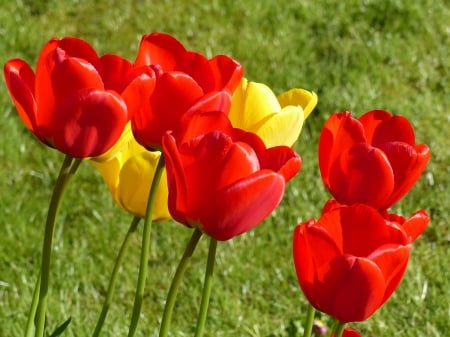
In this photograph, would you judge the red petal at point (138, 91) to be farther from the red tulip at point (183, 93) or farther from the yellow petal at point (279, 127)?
the yellow petal at point (279, 127)

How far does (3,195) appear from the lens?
11.3ft

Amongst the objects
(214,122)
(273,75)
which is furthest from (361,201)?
(273,75)

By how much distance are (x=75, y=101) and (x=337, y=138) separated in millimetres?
397

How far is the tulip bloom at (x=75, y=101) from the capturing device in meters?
1.42

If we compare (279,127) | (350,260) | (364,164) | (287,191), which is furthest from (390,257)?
(287,191)

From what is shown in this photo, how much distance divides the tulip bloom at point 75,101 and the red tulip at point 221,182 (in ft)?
0.39

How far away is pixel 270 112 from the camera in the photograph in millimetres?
1574

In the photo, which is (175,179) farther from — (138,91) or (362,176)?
(362,176)

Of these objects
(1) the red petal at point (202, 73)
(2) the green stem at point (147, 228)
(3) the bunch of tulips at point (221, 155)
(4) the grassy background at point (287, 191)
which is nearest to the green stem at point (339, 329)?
(3) the bunch of tulips at point (221, 155)

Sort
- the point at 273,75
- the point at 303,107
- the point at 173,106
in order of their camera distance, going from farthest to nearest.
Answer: the point at 273,75 → the point at 303,107 → the point at 173,106

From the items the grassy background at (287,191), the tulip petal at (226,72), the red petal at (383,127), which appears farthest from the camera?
the grassy background at (287,191)

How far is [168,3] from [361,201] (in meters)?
3.21

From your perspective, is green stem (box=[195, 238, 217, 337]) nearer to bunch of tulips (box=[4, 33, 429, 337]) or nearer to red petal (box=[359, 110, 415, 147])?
bunch of tulips (box=[4, 33, 429, 337])

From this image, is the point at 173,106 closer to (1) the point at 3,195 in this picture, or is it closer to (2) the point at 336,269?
(2) the point at 336,269
